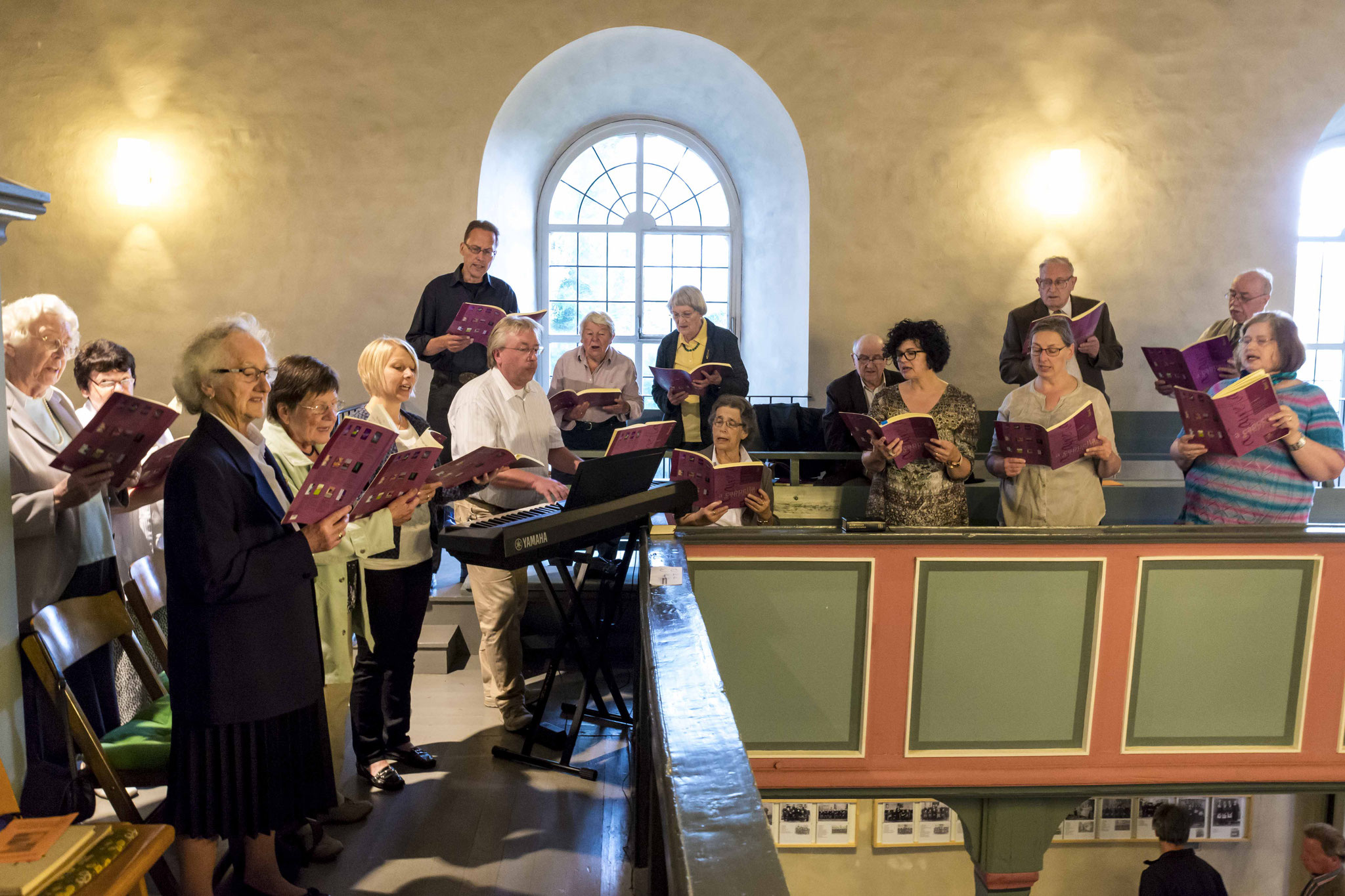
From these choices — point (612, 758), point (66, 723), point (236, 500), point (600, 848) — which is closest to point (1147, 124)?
point (612, 758)

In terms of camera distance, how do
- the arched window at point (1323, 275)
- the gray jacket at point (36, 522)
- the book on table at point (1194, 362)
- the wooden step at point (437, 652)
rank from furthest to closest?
the arched window at point (1323, 275)
the wooden step at point (437, 652)
the book on table at point (1194, 362)
the gray jacket at point (36, 522)

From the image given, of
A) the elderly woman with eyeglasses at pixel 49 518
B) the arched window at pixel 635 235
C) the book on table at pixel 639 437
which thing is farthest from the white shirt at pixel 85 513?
the arched window at pixel 635 235

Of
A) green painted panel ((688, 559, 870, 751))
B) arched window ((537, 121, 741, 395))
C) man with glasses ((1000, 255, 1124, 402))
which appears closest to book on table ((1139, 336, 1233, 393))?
man with glasses ((1000, 255, 1124, 402))

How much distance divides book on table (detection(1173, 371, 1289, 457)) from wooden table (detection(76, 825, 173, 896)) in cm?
331

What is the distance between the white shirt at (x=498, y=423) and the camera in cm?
340

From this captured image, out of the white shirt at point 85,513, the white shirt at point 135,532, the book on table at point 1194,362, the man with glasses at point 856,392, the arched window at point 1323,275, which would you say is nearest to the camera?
the white shirt at point 85,513

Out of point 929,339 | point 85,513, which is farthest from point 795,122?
point 85,513

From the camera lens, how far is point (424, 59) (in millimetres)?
5992

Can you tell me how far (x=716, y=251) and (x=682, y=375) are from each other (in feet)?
11.4

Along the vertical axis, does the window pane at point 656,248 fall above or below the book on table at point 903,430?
above

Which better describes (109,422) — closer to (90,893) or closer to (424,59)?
(90,893)

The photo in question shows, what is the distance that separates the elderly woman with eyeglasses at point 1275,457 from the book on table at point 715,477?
1.69 metres

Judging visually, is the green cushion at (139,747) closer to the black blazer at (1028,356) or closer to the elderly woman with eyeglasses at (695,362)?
the elderly woman with eyeglasses at (695,362)

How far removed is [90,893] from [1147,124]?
22.5 ft
